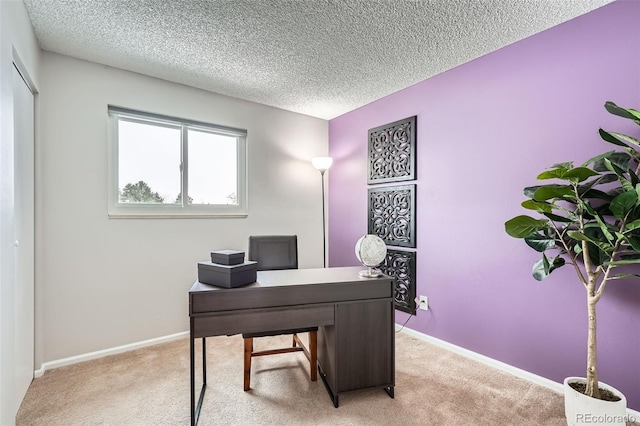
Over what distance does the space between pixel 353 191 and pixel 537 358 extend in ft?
7.69

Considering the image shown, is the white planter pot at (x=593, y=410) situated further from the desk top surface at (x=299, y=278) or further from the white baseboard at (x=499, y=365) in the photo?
the desk top surface at (x=299, y=278)

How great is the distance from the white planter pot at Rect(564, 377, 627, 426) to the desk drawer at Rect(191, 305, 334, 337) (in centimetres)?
133

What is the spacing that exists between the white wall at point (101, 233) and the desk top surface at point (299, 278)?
1.29m

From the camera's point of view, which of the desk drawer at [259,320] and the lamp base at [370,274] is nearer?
the desk drawer at [259,320]

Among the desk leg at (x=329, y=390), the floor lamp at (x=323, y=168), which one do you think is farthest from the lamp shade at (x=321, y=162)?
the desk leg at (x=329, y=390)

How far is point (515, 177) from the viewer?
2271 millimetres

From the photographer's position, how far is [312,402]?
1.90m

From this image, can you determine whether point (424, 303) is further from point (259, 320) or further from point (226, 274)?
point (226, 274)

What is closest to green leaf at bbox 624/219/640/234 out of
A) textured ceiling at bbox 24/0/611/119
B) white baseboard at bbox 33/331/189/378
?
textured ceiling at bbox 24/0/611/119

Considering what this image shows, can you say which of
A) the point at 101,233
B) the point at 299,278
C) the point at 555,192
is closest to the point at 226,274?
the point at 299,278

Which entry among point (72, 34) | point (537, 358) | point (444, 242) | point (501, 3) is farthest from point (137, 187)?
point (537, 358)

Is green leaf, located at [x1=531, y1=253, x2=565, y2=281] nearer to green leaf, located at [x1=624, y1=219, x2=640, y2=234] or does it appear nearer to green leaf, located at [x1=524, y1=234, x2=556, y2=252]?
green leaf, located at [x1=524, y1=234, x2=556, y2=252]

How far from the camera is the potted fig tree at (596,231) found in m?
1.49

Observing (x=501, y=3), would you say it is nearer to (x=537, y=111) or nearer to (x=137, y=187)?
(x=537, y=111)
